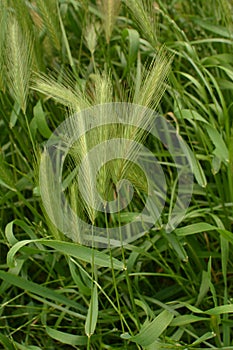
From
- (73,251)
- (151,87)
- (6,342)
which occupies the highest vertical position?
(151,87)

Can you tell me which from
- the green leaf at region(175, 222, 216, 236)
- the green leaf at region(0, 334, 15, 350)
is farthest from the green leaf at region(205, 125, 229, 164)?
the green leaf at region(0, 334, 15, 350)

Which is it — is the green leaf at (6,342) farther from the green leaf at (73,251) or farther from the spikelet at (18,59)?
the spikelet at (18,59)

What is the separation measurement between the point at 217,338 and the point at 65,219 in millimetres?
336

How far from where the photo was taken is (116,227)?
4.18 ft

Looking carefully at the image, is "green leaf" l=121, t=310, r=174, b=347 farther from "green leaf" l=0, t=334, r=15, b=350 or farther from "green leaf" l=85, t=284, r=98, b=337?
"green leaf" l=0, t=334, r=15, b=350

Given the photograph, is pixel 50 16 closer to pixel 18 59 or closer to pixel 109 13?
pixel 109 13

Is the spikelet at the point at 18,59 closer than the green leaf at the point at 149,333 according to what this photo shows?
No

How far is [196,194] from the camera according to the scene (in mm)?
1439

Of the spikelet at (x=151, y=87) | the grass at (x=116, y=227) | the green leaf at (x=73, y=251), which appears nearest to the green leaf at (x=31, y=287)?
the grass at (x=116, y=227)

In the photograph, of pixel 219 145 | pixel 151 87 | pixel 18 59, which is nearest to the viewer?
pixel 151 87

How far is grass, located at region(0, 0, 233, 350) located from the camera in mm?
979

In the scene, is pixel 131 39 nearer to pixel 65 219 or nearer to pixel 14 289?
pixel 65 219

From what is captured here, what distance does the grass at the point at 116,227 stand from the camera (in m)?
0.98

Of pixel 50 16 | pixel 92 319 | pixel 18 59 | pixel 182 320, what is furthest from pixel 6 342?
pixel 50 16
